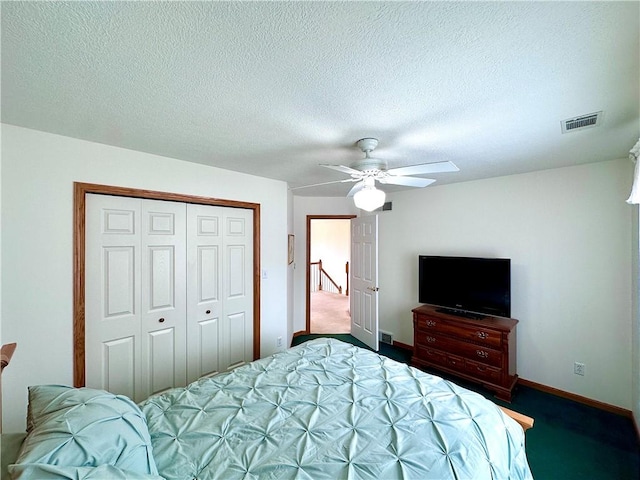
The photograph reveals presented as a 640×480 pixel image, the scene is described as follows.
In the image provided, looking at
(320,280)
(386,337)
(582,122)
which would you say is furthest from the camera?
(320,280)

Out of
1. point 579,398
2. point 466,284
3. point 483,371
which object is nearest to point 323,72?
point 466,284

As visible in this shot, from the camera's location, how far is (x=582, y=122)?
5.60ft

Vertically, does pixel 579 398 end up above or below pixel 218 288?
below

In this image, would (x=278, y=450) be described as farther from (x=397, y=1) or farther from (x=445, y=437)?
(x=397, y=1)

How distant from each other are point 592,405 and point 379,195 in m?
3.03

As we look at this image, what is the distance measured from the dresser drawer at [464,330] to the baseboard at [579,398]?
73 cm

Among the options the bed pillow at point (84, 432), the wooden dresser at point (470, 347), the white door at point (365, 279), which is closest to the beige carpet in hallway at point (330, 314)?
the white door at point (365, 279)

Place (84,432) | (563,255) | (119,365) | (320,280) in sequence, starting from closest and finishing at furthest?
1. (84,432)
2. (119,365)
3. (563,255)
4. (320,280)

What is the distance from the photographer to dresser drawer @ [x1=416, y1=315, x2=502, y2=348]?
2.82m

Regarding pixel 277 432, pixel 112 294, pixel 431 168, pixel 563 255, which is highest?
pixel 431 168

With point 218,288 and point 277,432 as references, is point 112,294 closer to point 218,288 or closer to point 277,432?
point 218,288

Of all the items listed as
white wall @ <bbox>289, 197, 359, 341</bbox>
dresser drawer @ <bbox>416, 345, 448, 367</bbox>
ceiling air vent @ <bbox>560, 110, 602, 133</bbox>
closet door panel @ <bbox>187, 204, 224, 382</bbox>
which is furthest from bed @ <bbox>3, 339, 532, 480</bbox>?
white wall @ <bbox>289, 197, 359, 341</bbox>

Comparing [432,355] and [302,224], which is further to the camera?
[302,224]

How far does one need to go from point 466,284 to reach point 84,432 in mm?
3457
